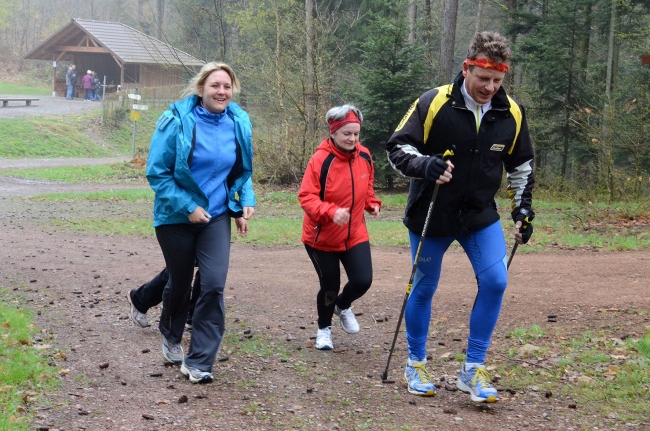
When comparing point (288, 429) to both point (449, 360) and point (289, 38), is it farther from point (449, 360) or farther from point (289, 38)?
point (289, 38)

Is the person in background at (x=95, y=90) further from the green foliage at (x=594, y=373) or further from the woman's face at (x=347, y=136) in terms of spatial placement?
the green foliage at (x=594, y=373)

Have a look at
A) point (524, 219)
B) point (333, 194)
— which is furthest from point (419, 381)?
point (333, 194)

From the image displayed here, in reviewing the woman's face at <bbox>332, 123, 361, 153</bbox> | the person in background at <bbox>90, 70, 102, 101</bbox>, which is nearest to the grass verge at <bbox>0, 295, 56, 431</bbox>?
the woman's face at <bbox>332, 123, 361, 153</bbox>

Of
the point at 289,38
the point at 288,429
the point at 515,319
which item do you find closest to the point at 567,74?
the point at 289,38

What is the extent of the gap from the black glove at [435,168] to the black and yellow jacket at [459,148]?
0.37 ft

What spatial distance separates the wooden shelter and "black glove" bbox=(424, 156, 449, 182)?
43.5m

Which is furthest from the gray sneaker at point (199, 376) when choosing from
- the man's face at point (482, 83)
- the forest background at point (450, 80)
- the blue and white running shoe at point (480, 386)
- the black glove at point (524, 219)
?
the forest background at point (450, 80)

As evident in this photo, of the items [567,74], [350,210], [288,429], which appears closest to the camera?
[288,429]

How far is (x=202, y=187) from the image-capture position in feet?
17.0

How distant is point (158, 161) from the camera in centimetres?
503

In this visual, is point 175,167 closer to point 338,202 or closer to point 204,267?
point 204,267

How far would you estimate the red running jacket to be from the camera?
18.8ft

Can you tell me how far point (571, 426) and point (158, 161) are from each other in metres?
3.08

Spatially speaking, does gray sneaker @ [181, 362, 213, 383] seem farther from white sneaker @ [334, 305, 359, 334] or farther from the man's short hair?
the man's short hair
